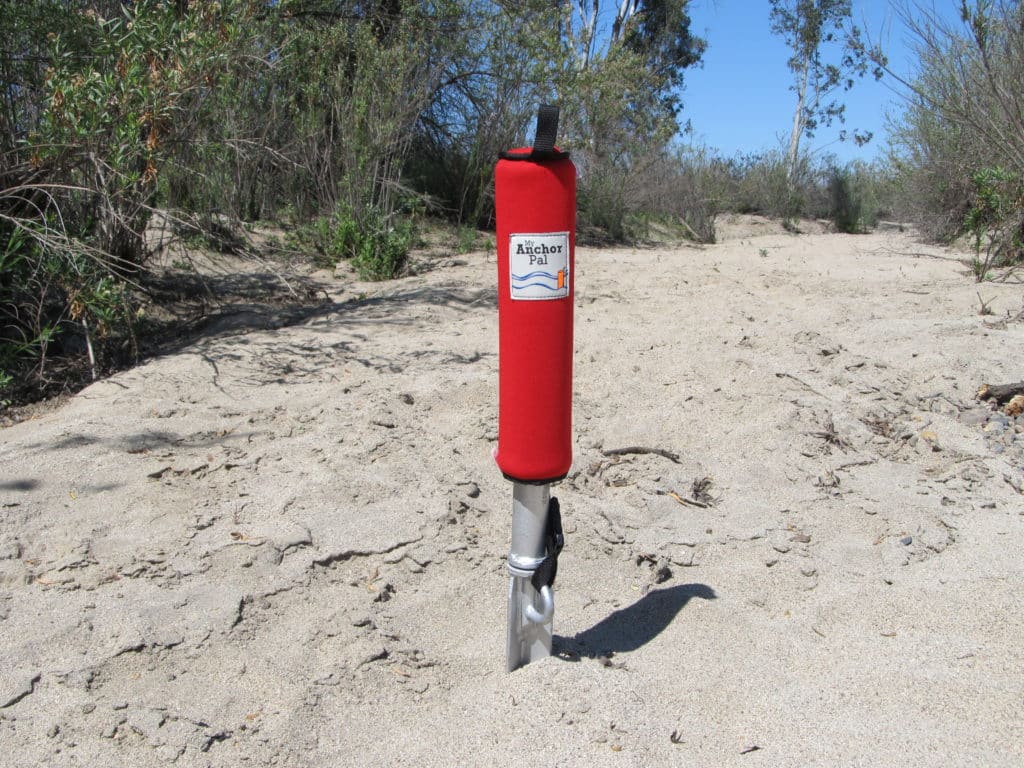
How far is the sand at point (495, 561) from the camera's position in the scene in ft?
6.38

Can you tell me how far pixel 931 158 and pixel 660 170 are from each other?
12.1ft

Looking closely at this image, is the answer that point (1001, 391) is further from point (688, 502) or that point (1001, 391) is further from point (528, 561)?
point (528, 561)

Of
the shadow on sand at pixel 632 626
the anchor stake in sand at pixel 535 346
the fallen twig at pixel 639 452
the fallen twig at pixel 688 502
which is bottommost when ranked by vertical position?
the shadow on sand at pixel 632 626

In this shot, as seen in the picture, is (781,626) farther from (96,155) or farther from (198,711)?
(96,155)

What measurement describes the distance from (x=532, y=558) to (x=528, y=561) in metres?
0.01

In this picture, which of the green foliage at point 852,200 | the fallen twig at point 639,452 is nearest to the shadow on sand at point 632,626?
the fallen twig at point 639,452

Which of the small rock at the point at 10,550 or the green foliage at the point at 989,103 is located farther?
the green foliage at the point at 989,103

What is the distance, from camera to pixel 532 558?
202 centimetres

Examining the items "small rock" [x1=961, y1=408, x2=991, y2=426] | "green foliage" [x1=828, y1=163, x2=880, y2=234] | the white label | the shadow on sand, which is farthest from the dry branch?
"green foliage" [x1=828, y1=163, x2=880, y2=234]

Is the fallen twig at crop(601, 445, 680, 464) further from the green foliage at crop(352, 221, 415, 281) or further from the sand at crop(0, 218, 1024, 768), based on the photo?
the green foliage at crop(352, 221, 415, 281)

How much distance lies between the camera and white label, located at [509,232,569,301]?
1.78m

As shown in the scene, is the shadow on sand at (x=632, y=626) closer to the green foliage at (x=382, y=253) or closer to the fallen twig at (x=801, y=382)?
the fallen twig at (x=801, y=382)

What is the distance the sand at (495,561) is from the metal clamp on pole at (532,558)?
0.46ft

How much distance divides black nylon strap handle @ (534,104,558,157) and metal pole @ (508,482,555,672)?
2.46ft
